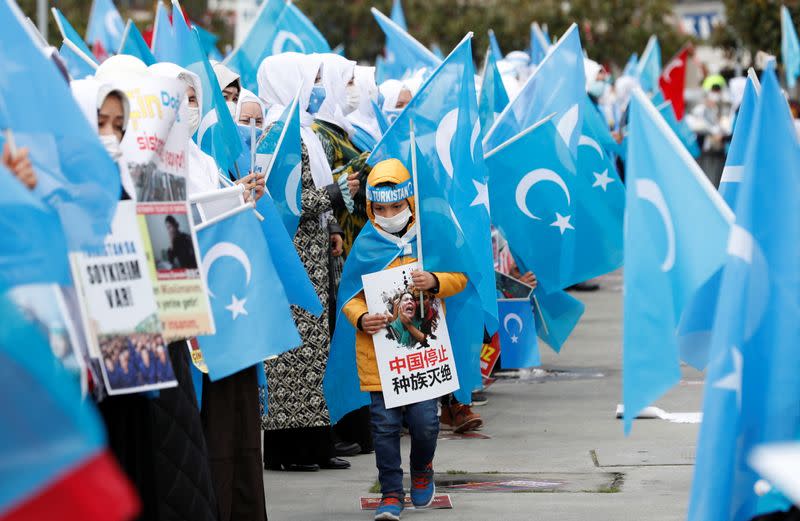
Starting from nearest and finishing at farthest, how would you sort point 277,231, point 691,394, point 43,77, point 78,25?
point 43,77 → point 277,231 → point 691,394 → point 78,25

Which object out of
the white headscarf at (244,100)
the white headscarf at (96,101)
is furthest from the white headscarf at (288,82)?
the white headscarf at (96,101)

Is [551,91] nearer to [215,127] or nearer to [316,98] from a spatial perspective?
[316,98]

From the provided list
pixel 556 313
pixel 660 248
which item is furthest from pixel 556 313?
pixel 660 248

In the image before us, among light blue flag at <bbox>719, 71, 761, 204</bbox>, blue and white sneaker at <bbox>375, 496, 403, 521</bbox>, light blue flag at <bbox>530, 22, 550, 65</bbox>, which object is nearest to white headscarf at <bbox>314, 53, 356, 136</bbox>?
blue and white sneaker at <bbox>375, 496, 403, 521</bbox>

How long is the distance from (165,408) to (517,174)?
4.12m

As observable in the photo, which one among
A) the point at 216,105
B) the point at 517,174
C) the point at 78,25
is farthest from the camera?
the point at 78,25

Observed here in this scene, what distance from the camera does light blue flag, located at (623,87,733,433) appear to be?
443 centimetres

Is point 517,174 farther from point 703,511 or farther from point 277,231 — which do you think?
point 703,511

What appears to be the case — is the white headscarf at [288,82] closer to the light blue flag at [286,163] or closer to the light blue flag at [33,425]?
the light blue flag at [286,163]

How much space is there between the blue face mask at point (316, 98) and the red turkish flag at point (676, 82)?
13652 mm

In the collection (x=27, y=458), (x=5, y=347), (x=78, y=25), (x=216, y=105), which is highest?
(x=78, y=25)

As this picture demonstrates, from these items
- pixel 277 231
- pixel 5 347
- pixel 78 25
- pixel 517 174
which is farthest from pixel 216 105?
pixel 78 25

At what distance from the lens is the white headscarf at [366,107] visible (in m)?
8.96

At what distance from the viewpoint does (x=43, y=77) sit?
4.22 metres
